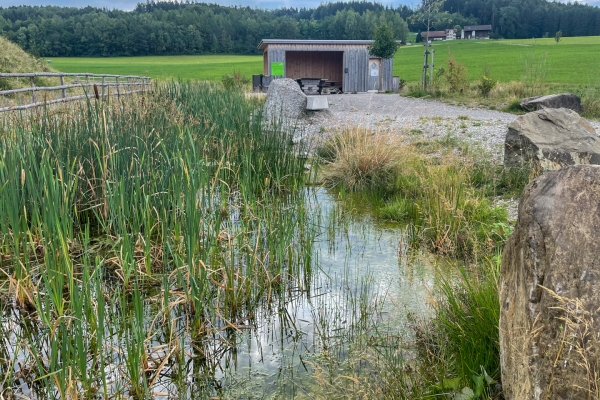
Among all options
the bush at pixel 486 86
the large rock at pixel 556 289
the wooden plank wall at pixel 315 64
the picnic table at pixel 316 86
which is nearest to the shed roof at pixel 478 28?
the wooden plank wall at pixel 315 64

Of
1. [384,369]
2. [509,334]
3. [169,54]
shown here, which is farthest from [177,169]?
[169,54]

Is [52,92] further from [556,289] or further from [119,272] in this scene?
[556,289]

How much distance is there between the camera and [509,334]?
165 centimetres

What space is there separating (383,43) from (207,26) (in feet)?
154

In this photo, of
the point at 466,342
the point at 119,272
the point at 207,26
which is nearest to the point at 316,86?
the point at 119,272

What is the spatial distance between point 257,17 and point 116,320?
71905mm

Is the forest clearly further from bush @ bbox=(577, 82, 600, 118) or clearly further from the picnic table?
bush @ bbox=(577, 82, 600, 118)

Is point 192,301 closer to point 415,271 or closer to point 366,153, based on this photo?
point 415,271

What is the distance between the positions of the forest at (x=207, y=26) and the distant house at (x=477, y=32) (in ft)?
4.45

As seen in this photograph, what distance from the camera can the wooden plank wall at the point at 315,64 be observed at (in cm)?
2433

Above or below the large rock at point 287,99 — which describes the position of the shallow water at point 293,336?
below

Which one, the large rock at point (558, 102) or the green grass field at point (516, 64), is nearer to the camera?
the large rock at point (558, 102)

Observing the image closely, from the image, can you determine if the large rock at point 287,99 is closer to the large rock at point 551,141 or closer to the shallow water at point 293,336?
the large rock at point 551,141

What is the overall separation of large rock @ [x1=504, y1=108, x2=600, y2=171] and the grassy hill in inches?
489
